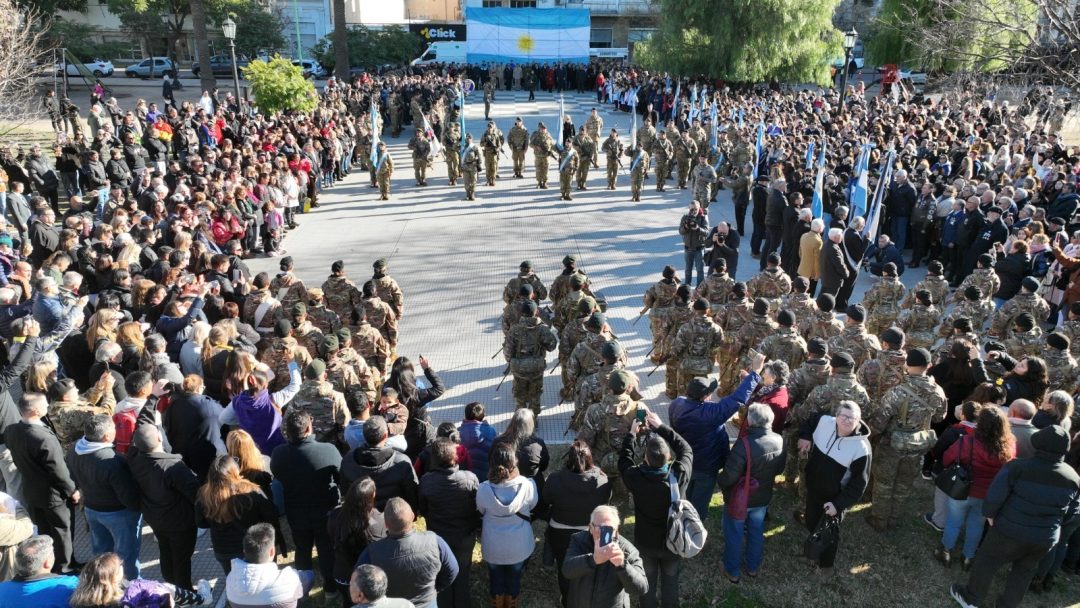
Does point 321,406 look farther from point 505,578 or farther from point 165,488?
point 505,578

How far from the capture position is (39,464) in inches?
202

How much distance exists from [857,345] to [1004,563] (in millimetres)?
2404

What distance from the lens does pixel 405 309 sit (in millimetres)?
11055

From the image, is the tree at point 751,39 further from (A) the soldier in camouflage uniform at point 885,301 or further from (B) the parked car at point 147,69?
(B) the parked car at point 147,69

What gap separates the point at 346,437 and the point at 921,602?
4.21m

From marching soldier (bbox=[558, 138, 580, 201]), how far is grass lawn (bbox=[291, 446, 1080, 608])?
38.5 feet

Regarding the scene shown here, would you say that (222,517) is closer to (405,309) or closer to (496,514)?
(496,514)

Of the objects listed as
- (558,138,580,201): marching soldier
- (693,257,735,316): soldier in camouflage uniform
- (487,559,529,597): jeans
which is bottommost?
(487,559,529,597): jeans

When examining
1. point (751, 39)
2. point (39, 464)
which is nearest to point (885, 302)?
point (39, 464)

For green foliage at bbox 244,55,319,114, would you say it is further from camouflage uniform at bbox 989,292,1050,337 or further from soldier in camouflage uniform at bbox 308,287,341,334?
camouflage uniform at bbox 989,292,1050,337

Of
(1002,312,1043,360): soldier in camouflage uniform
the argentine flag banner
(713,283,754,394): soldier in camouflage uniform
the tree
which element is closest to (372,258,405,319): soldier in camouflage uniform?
(713,283,754,394): soldier in camouflage uniform

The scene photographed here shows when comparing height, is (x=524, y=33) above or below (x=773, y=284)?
above

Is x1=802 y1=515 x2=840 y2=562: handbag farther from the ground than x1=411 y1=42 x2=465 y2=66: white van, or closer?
closer

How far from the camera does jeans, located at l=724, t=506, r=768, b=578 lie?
17.8ft
